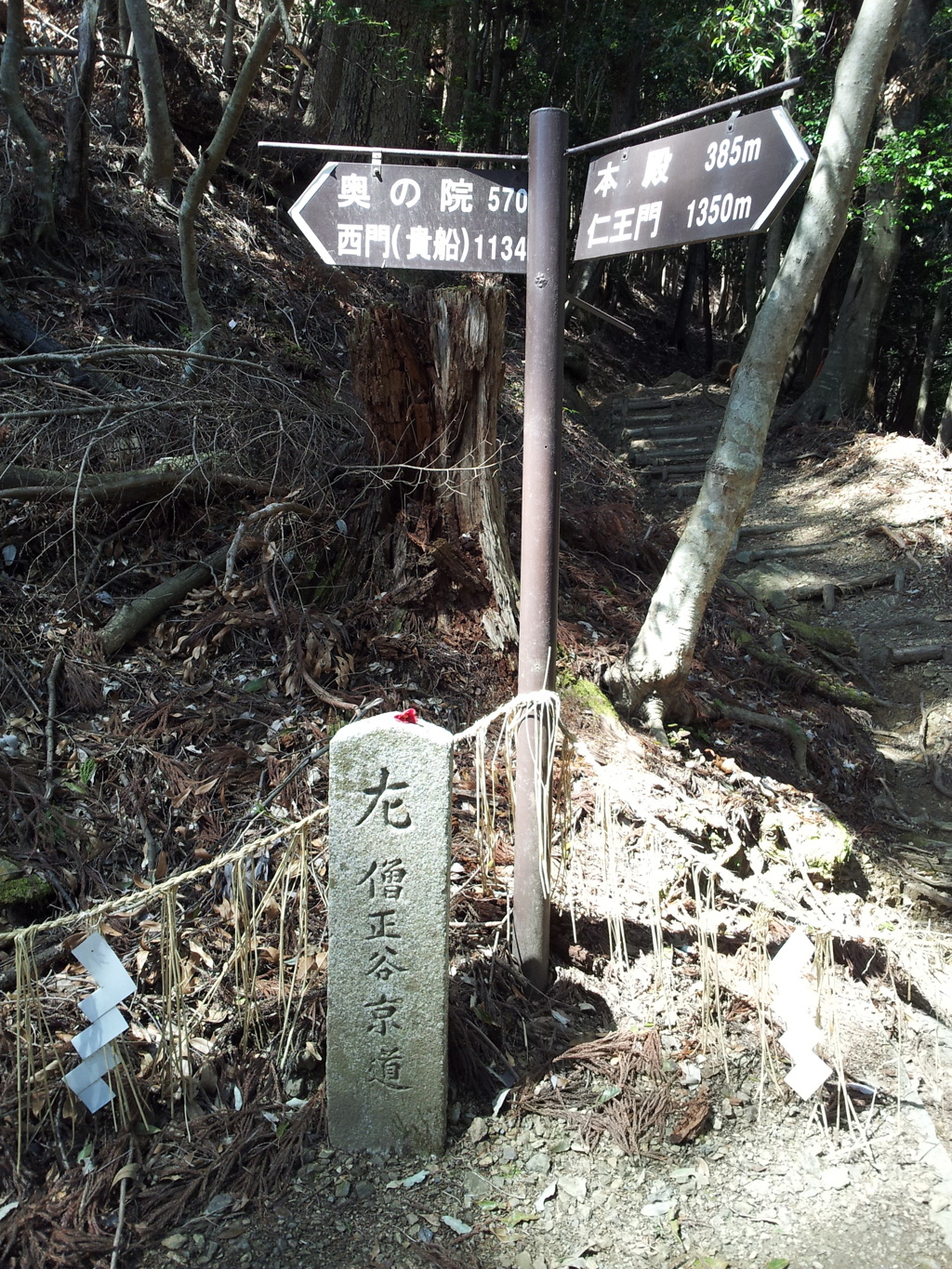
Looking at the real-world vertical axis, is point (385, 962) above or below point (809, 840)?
above

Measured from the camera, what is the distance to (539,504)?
315 centimetres

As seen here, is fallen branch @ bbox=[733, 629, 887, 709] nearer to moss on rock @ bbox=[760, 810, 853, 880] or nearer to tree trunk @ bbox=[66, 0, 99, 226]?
moss on rock @ bbox=[760, 810, 853, 880]

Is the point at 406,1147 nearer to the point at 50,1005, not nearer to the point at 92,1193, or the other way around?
the point at 92,1193

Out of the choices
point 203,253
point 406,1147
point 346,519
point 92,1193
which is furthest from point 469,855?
point 203,253

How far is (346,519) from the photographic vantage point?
5.23m

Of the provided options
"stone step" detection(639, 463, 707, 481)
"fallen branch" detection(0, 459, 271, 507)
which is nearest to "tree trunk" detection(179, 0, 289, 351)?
"fallen branch" detection(0, 459, 271, 507)

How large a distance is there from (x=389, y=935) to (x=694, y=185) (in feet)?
8.02

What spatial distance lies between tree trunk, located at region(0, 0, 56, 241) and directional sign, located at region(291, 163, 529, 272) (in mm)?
4815

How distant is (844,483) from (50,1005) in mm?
11870

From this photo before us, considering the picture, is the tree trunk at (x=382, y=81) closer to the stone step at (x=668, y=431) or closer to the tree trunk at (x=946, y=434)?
the stone step at (x=668, y=431)

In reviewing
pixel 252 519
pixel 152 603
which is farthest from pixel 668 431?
pixel 152 603

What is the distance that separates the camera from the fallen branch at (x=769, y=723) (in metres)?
5.96

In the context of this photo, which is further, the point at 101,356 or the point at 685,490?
the point at 685,490

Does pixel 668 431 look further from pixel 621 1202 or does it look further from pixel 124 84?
pixel 621 1202
